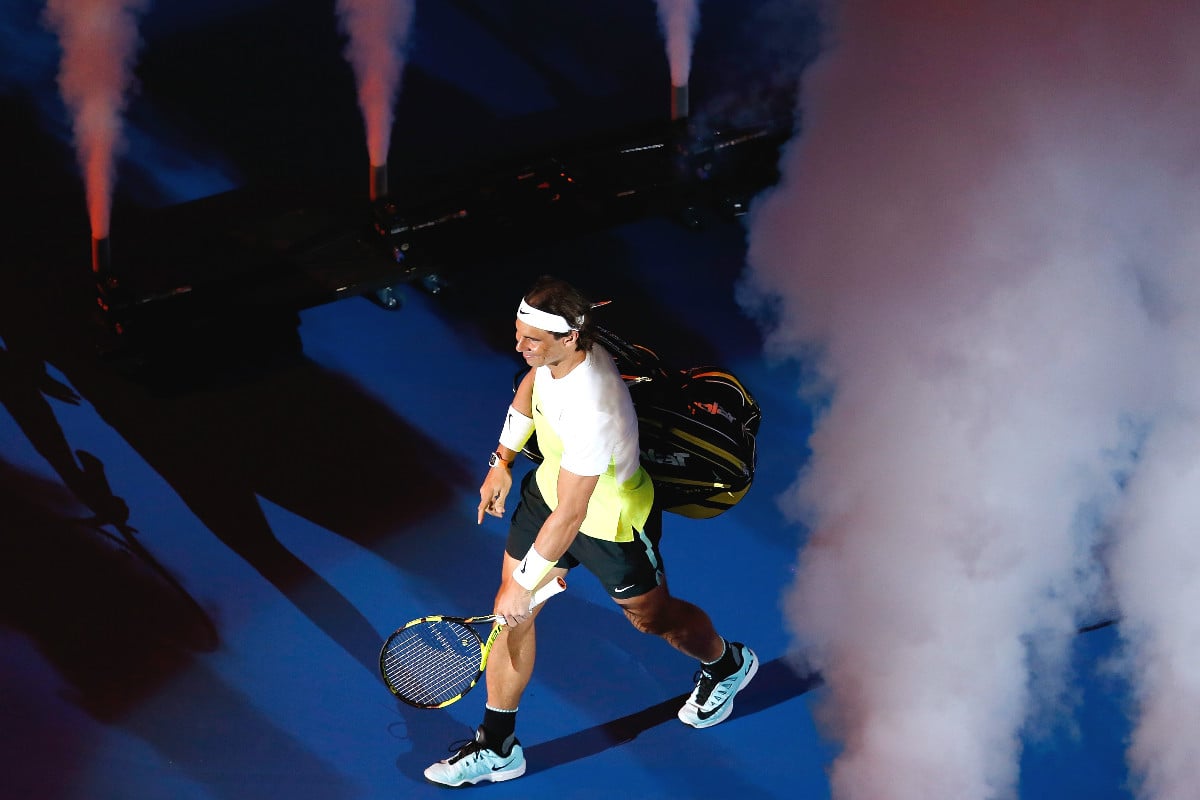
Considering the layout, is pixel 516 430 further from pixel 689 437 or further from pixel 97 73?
pixel 97 73

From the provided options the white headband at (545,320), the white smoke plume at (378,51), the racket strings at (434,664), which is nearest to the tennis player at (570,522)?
the white headband at (545,320)

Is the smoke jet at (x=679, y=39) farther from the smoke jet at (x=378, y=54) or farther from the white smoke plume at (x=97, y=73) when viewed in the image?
the white smoke plume at (x=97, y=73)

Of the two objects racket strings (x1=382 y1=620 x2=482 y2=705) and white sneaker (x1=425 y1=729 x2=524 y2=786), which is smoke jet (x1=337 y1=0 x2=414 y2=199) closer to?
racket strings (x1=382 y1=620 x2=482 y2=705)

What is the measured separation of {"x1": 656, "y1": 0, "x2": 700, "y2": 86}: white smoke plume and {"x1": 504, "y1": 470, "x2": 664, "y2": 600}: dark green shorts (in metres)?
3.71

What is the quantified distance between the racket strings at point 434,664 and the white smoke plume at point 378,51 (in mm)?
3220

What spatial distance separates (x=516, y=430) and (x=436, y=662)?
2.68 ft

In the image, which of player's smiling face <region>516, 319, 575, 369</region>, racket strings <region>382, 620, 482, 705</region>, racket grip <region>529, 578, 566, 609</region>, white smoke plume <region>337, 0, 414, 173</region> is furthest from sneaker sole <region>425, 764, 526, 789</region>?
white smoke plume <region>337, 0, 414, 173</region>

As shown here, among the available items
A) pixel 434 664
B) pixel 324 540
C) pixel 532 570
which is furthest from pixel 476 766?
pixel 324 540

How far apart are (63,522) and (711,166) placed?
3.75m

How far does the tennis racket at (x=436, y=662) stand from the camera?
3916 mm

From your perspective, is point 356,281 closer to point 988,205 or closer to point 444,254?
point 444,254

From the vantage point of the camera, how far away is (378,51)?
718 cm

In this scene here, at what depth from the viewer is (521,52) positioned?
7.88 metres

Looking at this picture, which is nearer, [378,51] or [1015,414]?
[1015,414]
